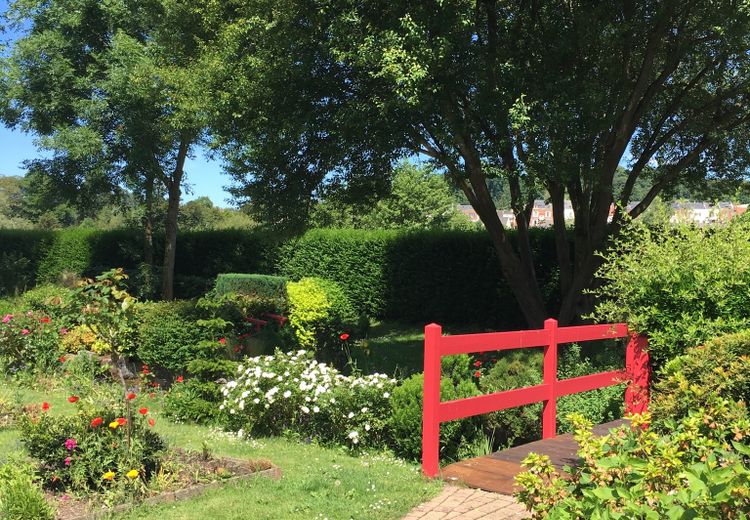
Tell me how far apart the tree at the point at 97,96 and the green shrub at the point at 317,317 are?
9079 mm

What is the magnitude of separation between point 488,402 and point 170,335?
473 centimetres

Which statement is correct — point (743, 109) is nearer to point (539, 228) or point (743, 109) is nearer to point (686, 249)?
point (539, 228)

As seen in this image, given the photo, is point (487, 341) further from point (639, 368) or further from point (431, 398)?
point (639, 368)

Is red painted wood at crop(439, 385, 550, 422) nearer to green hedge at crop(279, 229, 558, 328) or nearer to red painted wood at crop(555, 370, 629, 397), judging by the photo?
red painted wood at crop(555, 370, 629, 397)

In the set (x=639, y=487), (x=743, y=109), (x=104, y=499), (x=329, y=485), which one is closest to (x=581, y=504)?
(x=639, y=487)

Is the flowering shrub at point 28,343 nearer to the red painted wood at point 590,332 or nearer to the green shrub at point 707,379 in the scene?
the red painted wood at point 590,332

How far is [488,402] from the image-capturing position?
17.3 feet

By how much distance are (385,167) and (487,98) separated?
8.96ft

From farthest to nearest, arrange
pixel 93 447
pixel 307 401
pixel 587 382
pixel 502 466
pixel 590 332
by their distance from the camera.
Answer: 1. pixel 307 401
2. pixel 587 382
3. pixel 590 332
4. pixel 502 466
5. pixel 93 447

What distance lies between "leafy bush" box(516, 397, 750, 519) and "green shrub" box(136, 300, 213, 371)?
6.09 metres

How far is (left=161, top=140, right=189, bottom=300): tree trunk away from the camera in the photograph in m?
20.2

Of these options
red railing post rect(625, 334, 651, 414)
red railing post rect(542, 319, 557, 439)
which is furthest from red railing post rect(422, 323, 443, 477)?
red railing post rect(625, 334, 651, 414)

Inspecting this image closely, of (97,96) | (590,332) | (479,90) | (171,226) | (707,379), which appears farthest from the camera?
(171,226)

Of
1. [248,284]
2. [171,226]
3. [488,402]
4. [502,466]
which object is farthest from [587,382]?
[171,226]
